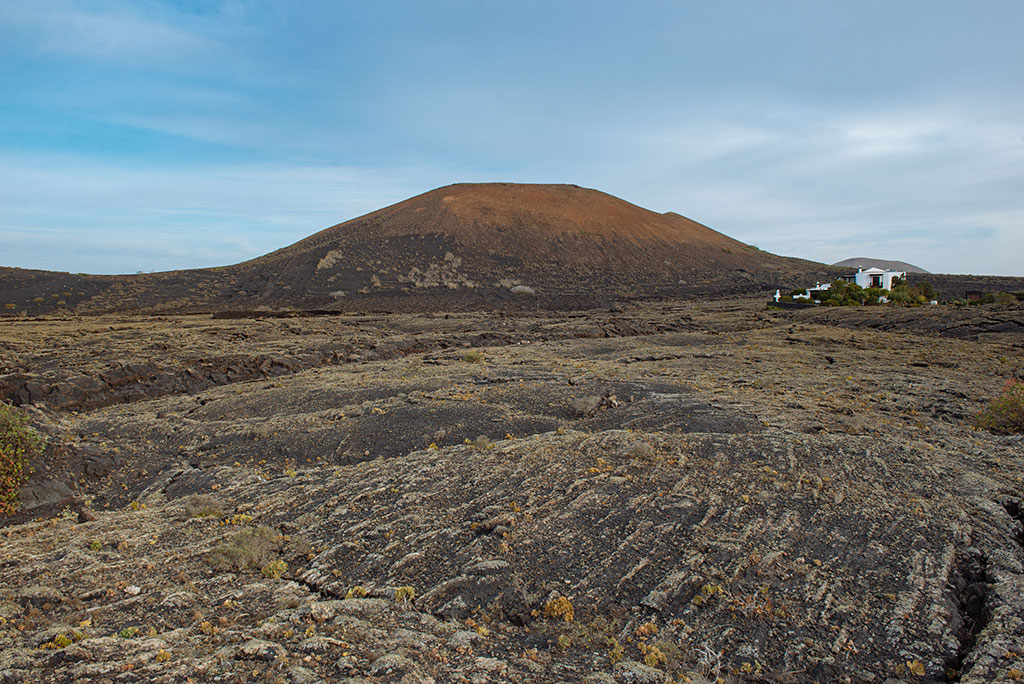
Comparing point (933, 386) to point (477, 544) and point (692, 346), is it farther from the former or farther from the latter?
point (477, 544)

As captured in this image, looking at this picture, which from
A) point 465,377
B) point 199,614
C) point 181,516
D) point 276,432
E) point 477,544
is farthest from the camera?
point 465,377

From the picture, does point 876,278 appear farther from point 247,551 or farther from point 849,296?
point 247,551

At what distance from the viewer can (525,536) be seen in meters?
7.23

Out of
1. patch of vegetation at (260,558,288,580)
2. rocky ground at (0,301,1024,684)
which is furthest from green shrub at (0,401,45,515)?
patch of vegetation at (260,558,288,580)

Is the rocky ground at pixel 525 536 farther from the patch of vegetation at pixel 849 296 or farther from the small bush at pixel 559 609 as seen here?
the patch of vegetation at pixel 849 296

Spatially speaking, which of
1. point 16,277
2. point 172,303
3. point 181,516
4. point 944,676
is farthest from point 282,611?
point 16,277

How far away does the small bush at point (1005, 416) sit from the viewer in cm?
1105

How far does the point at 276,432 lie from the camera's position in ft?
40.2

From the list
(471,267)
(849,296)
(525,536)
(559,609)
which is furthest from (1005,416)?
(471,267)

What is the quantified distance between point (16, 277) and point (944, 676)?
64.3m

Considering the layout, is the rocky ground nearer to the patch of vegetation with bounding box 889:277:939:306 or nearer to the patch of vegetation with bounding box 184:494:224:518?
the patch of vegetation with bounding box 184:494:224:518

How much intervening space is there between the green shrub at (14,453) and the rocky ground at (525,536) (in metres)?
0.26

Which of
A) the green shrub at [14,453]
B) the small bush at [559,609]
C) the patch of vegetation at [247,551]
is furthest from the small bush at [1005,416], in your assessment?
the green shrub at [14,453]

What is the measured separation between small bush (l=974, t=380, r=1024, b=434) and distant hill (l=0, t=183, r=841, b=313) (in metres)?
39.6
